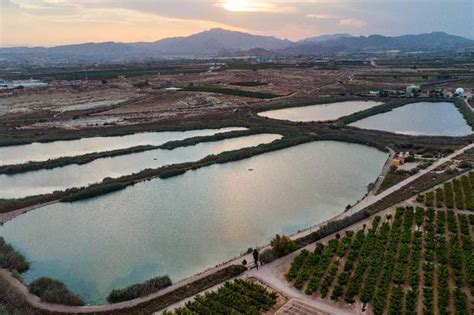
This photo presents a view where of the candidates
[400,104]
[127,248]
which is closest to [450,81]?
[400,104]

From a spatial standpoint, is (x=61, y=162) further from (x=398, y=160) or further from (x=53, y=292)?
(x=398, y=160)

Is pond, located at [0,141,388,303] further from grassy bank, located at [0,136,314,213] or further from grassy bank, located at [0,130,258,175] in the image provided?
grassy bank, located at [0,130,258,175]

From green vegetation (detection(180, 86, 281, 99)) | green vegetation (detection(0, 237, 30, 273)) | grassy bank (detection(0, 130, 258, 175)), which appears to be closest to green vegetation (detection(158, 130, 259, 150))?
grassy bank (detection(0, 130, 258, 175))

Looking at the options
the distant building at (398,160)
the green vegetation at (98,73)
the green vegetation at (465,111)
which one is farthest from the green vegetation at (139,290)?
the green vegetation at (98,73)

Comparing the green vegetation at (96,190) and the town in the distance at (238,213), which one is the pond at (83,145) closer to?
the town in the distance at (238,213)

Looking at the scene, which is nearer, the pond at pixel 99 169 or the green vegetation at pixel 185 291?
the green vegetation at pixel 185 291

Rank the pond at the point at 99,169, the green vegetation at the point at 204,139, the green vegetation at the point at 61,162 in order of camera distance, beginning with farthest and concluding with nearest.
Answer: the green vegetation at the point at 204,139 < the green vegetation at the point at 61,162 < the pond at the point at 99,169

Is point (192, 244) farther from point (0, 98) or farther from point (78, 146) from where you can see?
point (0, 98)

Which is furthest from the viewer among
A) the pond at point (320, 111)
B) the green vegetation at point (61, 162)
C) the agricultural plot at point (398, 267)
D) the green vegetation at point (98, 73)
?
the green vegetation at point (98, 73)

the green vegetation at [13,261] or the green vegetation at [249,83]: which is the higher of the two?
the green vegetation at [249,83]
